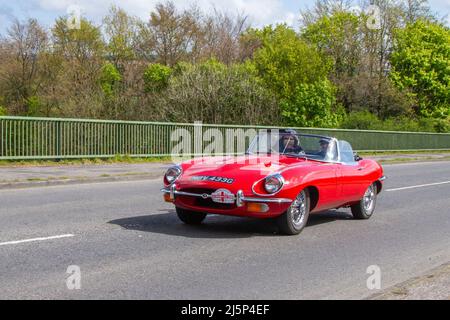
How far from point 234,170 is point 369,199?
3322mm

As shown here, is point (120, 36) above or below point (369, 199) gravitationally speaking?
above

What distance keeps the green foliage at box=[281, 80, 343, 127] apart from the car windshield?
Answer: 92.5 ft

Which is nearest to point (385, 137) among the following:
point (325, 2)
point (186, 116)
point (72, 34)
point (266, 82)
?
point (266, 82)

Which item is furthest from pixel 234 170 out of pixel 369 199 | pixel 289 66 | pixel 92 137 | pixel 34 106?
pixel 289 66

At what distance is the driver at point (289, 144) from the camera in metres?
10.1

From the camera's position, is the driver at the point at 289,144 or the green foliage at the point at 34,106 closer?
the driver at the point at 289,144

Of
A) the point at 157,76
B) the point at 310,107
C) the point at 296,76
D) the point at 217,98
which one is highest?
the point at 157,76

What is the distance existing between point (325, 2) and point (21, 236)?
60818mm

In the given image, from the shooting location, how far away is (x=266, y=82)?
43.3m

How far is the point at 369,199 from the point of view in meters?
11.0

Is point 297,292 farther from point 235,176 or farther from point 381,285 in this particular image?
point 235,176

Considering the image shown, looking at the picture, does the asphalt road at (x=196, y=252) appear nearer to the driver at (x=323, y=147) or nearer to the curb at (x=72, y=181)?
the driver at (x=323, y=147)

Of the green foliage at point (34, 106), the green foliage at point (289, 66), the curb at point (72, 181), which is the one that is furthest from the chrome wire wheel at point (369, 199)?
the green foliage at point (289, 66)

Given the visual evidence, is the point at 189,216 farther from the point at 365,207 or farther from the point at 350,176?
the point at 365,207
